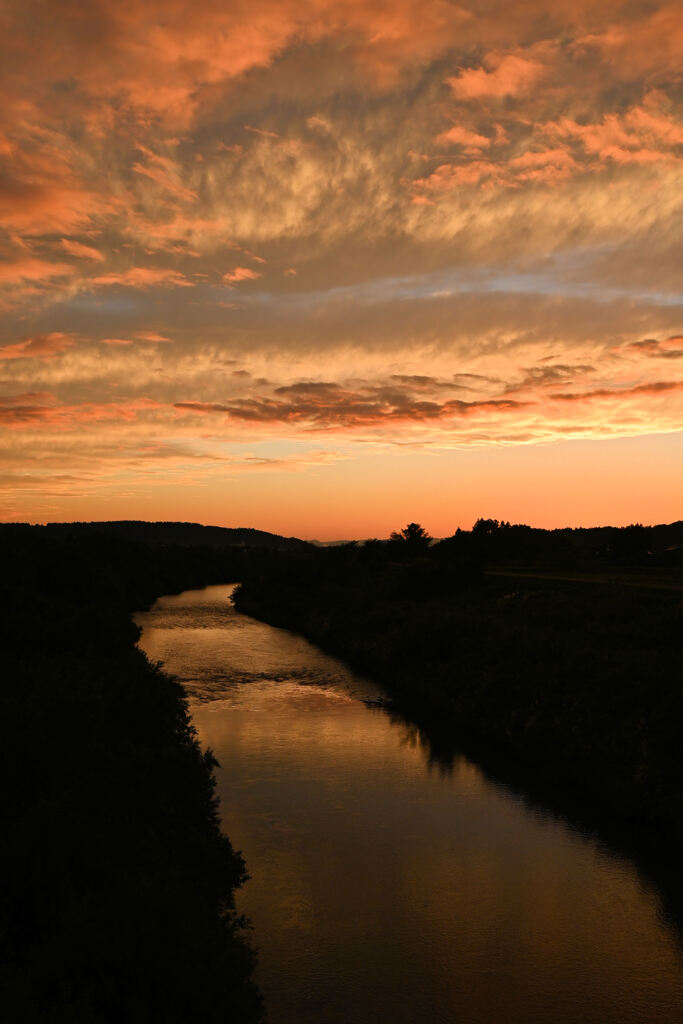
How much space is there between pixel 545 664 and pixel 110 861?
24509 millimetres

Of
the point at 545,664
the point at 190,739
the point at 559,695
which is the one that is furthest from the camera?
the point at 545,664

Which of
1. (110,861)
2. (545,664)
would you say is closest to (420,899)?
(110,861)

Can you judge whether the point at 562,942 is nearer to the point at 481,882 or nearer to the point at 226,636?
the point at 481,882

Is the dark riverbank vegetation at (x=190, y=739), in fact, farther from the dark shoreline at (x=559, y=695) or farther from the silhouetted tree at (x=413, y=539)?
the silhouetted tree at (x=413, y=539)

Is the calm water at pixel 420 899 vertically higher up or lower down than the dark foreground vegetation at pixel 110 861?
lower down

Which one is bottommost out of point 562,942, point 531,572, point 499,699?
point 562,942

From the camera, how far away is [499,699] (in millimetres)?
32812

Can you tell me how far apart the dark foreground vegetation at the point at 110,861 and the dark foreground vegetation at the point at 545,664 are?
12.9 metres

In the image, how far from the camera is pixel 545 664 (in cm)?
3353

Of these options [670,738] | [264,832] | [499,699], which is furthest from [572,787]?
[264,832]

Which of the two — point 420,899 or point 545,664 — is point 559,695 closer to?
point 545,664

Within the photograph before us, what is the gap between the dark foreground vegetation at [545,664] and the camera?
2373 centimetres

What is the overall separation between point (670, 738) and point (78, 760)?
58.7 ft

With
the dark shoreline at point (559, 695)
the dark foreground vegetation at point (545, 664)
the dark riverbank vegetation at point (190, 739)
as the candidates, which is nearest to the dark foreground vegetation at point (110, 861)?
the dark riverbank vegetation at point (190, 739)
